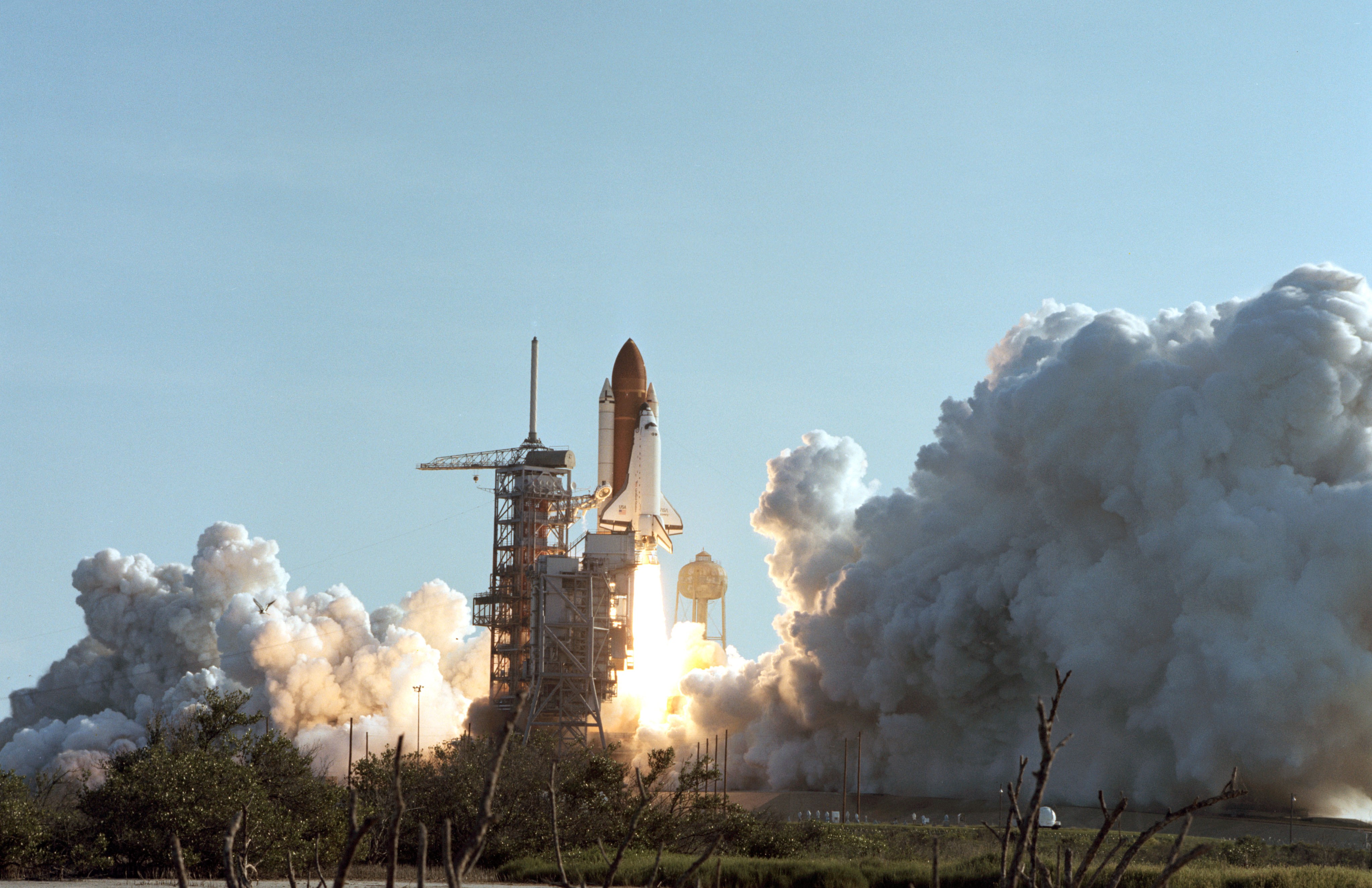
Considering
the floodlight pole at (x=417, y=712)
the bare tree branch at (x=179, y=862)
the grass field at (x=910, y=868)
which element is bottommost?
the grass field at (x=910, y=868)

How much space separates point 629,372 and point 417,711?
721 inches

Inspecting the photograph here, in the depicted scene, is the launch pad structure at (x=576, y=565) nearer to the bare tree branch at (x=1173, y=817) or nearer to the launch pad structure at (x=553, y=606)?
the launch pad structure at (x=553, y=606)

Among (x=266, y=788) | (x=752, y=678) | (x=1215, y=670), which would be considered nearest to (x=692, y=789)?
(x=266, y=788)

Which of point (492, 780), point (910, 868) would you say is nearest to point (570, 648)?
point (910, 868)

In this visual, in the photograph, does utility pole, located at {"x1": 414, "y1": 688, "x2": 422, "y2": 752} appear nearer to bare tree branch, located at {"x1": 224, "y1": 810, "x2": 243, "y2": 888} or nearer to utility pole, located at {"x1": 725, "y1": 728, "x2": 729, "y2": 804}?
utility pole, located at {"x1": 725, "y1": 728, "x2": 729, "y2": 804}

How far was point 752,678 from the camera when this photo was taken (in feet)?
230

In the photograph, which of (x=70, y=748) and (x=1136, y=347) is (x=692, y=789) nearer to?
(x=1136, y=347)

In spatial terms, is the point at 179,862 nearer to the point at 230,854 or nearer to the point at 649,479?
the point at 230,854

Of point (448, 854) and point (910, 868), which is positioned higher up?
point (448, 854)

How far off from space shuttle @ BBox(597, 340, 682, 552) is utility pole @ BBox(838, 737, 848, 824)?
1270 centimetres

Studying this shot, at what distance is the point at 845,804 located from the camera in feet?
172

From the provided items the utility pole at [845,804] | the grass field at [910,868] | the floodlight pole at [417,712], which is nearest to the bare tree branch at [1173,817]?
the grass field at [910,868]

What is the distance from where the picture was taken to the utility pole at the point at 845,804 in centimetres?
4916

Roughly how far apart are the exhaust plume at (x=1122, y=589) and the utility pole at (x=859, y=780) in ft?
4.20
